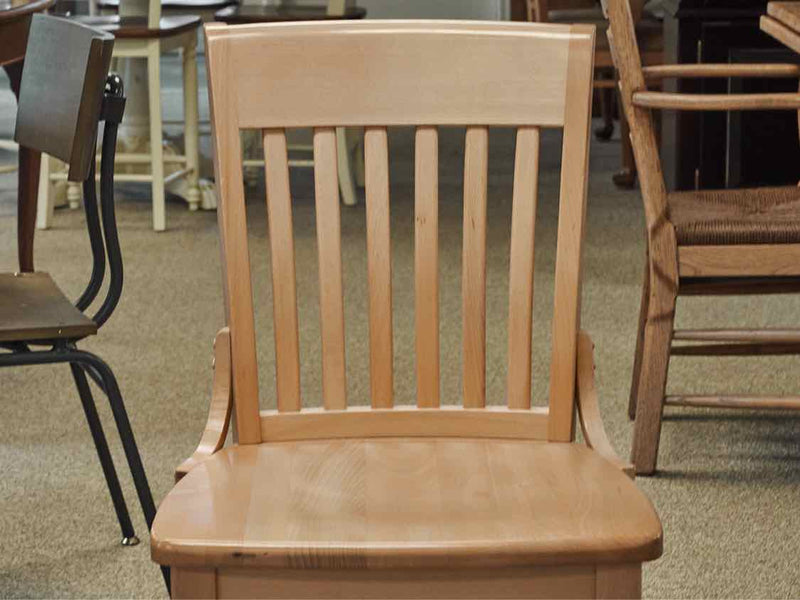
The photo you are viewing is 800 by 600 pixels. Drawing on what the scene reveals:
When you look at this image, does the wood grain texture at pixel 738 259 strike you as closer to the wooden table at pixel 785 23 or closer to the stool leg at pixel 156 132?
the wooden table at pixel 785 23

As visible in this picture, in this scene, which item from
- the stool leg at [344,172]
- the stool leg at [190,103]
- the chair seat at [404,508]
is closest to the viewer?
the chair seat at [404,508]

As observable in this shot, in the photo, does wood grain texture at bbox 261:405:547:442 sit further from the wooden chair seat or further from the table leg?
the wooden chair seat

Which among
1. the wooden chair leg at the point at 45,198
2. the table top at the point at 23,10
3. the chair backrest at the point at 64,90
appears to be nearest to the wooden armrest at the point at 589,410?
the chair backrest at the point at 64,90

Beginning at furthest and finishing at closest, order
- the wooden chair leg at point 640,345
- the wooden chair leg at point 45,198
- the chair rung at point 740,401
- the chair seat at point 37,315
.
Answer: the wooden chair leg at point 45,198 → the wooden chair leg at point 640,345 → the chair rung at point 740,401 → the chair seat at point 37,315

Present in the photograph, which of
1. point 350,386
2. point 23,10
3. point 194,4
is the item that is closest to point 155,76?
point 194,4

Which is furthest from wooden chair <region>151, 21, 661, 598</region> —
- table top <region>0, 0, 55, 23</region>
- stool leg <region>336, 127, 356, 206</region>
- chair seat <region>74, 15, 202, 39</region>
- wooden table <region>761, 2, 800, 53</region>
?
stool leg <region>336, 127, 356, 206</region>

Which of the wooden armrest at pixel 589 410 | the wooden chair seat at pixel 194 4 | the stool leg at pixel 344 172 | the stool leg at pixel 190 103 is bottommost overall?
the stool leg at pixel 344 172

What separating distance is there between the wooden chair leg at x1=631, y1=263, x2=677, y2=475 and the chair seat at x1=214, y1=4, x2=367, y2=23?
2.58 meters

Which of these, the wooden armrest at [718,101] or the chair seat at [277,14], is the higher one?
the wooden armrest at [718,101]

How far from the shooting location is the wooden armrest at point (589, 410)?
1.46 m

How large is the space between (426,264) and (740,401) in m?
1.11

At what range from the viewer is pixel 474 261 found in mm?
1555

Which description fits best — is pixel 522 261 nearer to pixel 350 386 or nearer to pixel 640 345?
pixel 640 345

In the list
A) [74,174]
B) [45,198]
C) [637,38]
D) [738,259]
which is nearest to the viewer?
[74,174]
